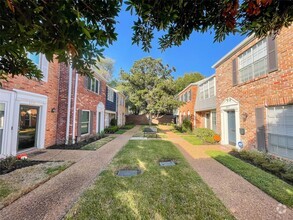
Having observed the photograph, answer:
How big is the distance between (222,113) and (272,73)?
182 inches

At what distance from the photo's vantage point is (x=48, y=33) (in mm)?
1678

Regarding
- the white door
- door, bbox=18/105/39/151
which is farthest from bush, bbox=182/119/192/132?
the white door

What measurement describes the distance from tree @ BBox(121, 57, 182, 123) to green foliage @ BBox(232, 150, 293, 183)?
41.1ft

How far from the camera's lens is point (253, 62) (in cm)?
819

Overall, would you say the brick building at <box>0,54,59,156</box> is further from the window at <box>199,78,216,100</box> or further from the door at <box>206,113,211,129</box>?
the door at <box>206,113,211,129</box>

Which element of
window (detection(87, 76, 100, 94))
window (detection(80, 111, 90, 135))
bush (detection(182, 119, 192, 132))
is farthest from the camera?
bush (detection(182, 119, 192, 132))

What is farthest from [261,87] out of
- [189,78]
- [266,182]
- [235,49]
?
[189,78]

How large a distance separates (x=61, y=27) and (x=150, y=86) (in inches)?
859

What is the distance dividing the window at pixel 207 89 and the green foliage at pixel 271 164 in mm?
Answer: 7202

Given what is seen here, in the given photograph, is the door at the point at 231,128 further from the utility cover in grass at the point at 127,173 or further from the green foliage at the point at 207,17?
the green foliage at the point at 207,17

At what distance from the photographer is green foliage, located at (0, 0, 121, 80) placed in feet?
5.17

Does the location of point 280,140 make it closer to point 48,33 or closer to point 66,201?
point 66,201

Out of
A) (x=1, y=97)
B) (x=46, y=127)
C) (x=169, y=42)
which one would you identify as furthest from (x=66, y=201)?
(x=46, y=127)

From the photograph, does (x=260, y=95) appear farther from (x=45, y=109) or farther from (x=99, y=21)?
(x=45, y=109)
